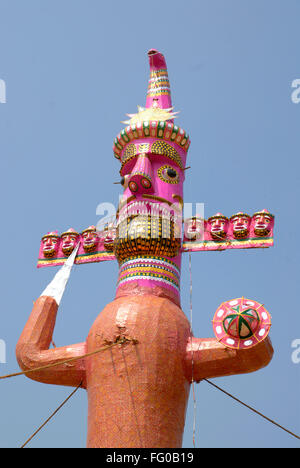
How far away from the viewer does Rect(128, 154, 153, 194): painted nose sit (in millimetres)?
10883

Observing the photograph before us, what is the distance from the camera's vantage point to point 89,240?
39.7ft

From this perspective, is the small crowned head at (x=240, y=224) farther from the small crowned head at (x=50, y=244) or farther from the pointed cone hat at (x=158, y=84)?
the small crowned head at (x=50, y=244)

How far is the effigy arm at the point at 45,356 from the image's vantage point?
1007 cm

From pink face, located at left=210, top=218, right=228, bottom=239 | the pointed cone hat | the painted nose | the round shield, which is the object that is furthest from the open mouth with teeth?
the pointed cone hat

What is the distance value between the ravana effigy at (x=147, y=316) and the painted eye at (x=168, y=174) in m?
0.02

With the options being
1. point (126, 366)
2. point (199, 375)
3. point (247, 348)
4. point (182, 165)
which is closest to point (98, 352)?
point (126, 366)

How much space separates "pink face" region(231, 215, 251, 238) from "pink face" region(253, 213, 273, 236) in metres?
0.13

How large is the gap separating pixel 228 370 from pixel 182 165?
3.76 m

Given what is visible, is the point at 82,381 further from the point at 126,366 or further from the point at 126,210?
the point at 126,210

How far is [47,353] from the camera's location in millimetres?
10156

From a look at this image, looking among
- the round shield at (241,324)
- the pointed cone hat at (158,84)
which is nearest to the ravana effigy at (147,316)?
the round shield at (241,324)

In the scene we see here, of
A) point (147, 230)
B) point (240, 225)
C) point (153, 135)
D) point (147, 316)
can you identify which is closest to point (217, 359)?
point (147, 316)

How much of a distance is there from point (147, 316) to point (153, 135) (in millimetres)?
3302

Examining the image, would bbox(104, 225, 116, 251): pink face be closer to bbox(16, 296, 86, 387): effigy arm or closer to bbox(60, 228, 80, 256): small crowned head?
bbox(60, 228, 80, 256): small crowned head
